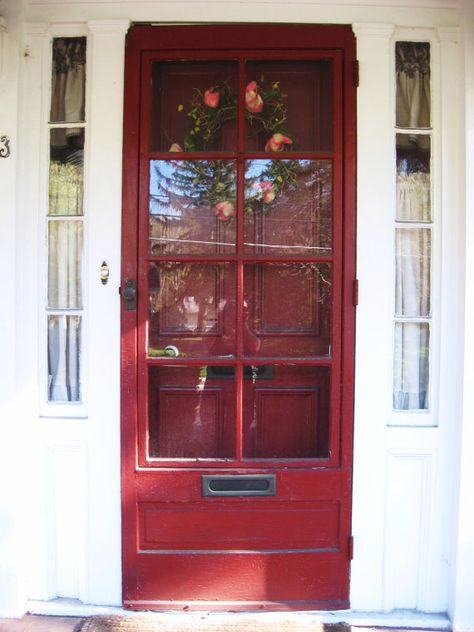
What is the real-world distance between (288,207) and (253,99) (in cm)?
50

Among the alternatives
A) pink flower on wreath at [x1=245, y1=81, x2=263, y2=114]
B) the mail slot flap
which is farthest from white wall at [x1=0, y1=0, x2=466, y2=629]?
the mail slot flap

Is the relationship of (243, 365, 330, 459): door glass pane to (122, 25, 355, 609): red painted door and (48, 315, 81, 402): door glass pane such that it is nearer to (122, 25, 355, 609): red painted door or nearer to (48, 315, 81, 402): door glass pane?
(122, 25, 355, 609): red painted door

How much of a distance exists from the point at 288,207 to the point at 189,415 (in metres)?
1.06

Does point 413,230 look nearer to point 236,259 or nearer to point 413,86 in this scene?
point 413,86

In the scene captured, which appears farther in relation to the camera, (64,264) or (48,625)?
(64,264)

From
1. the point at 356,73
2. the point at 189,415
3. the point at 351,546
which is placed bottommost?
the point at 351,546

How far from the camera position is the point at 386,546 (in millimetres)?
2303

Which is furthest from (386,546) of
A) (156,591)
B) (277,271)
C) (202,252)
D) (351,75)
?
(351,75)

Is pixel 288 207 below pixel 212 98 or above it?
below

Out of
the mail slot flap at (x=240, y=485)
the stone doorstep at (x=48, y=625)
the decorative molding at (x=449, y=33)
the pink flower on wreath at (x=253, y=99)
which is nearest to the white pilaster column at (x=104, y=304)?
the stone doorstep at (x=48, y=625)

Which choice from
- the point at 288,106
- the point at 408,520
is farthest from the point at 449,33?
the point at 408,520

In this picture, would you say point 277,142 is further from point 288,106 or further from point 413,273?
point 413,273

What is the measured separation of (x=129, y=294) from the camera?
7.39 feet

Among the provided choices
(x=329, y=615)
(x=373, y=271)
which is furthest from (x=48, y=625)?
(x=373, y=271)
